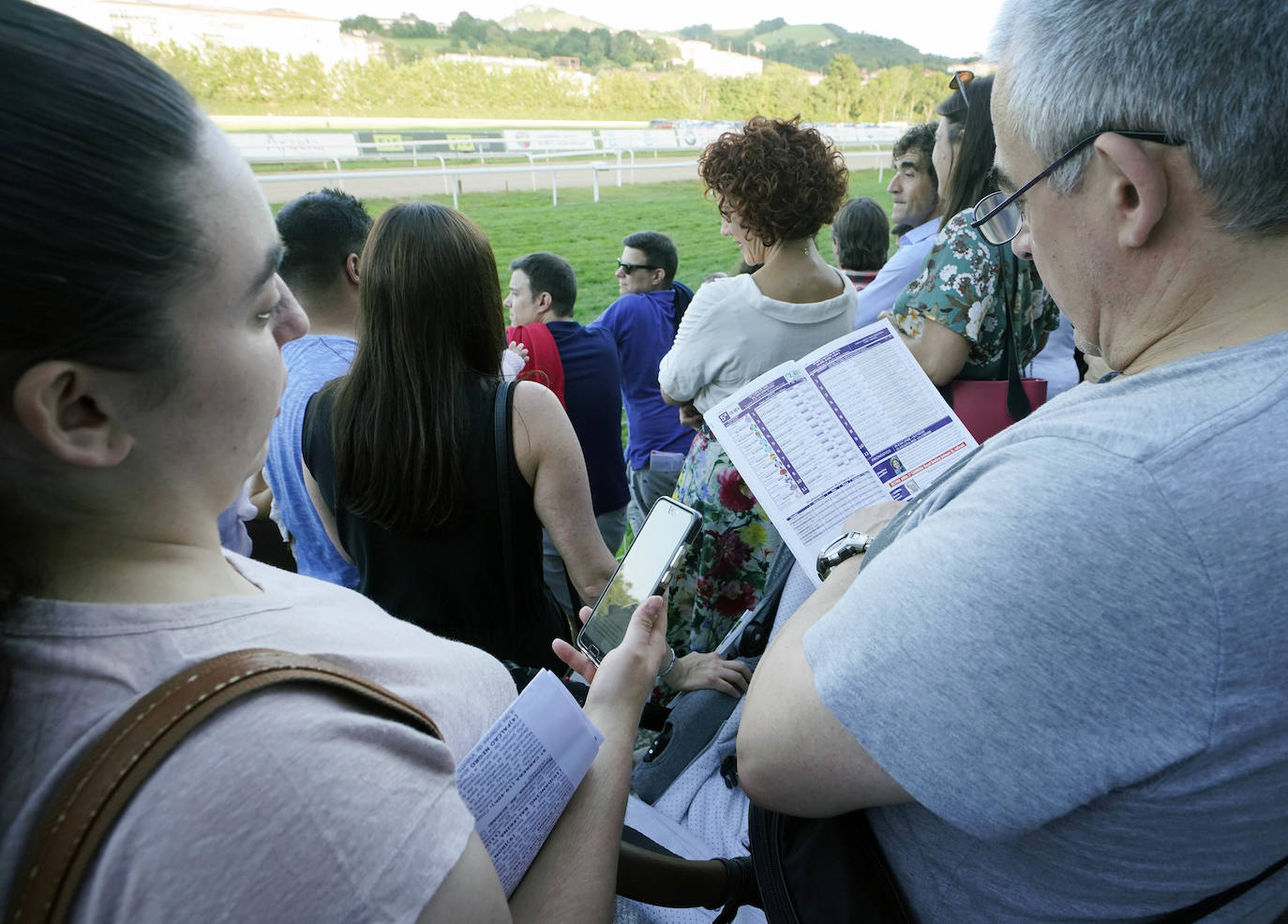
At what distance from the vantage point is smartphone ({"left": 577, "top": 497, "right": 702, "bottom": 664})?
153cm

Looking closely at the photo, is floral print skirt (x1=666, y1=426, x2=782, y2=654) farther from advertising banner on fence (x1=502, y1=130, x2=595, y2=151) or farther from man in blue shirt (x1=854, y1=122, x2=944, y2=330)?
advertising banner on fence (x1=502, y1=130, x2=595, y2=151)

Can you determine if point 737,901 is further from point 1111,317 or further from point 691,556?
point 691,556

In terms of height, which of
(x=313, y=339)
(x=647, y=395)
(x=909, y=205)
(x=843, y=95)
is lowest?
(x=843, y=95)

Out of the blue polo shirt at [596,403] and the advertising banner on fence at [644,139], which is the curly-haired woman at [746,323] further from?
the advertising banner on fence at [644,139]

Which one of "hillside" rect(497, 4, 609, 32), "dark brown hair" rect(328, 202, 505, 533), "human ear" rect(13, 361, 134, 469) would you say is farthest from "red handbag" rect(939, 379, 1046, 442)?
"hillside" rect(497, 4, 609, 32)

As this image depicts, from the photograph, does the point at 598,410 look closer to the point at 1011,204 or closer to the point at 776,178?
the point at 776,178

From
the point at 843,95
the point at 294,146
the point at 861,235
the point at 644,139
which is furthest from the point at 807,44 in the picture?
the point at 861,235

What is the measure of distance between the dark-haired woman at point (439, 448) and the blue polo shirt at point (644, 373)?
2.44 meters

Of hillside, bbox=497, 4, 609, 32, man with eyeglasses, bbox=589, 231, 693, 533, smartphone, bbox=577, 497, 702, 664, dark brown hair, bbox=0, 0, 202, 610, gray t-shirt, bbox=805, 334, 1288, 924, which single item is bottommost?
man with eyeglasses, bbox=589, 231, 693, 533

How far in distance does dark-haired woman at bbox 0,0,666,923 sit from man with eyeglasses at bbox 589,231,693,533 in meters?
3.48

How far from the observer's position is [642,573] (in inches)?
61.9

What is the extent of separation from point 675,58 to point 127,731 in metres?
77.1

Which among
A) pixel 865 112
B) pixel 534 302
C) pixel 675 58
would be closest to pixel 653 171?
pixel 865 112

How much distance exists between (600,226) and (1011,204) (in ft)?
47.8
